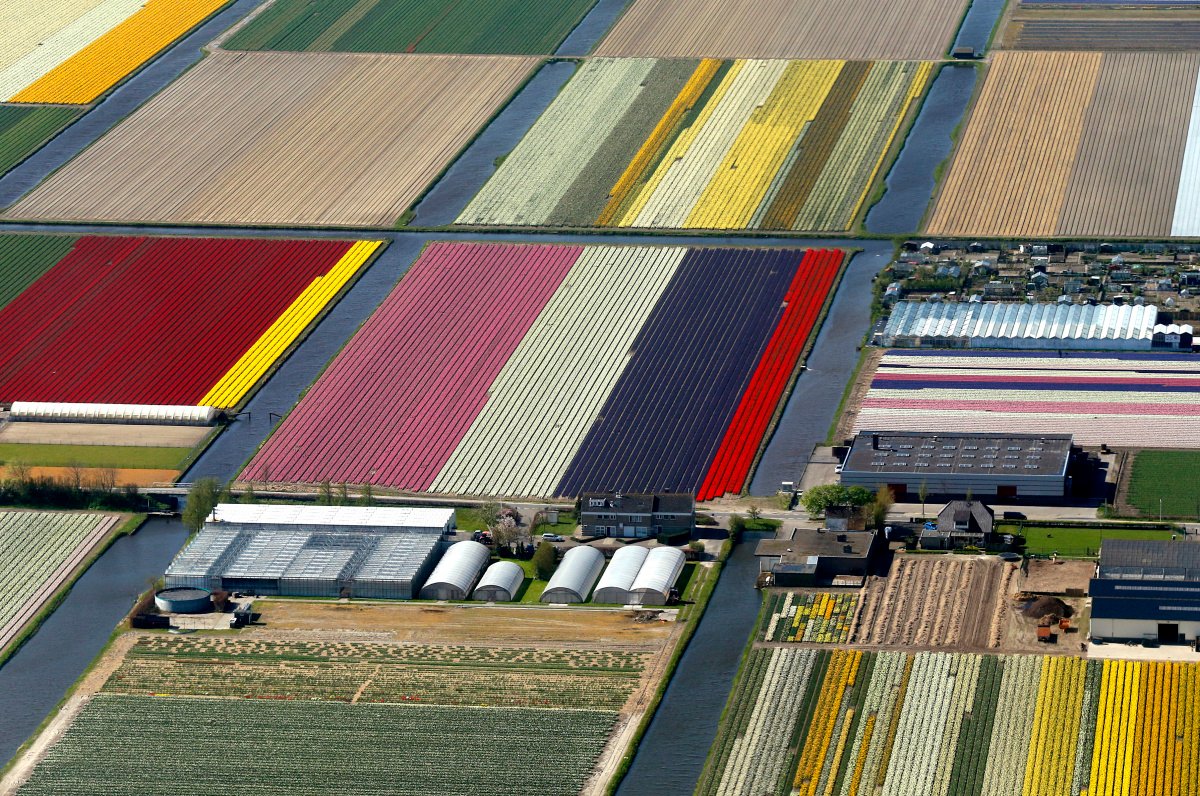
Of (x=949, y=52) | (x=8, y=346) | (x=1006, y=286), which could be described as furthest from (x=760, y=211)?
(x=8, y=346)

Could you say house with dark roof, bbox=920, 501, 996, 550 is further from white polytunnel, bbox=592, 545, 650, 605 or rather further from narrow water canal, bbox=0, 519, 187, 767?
narrow water canal, bbox=0, 519, 187, 767

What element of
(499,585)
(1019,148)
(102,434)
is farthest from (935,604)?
(1019,148)

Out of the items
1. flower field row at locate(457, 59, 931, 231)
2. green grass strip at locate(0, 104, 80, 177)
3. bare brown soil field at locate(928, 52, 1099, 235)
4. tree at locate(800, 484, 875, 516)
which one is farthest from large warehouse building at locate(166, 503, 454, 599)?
green grass strip at locate(0, 104, 80, 177)

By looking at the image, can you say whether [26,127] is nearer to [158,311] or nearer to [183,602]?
[158,311]

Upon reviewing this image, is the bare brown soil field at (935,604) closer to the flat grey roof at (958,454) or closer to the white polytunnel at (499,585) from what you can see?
the flat grey roof at (958,454)

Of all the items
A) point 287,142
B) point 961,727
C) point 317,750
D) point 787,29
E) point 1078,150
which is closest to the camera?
point 961,727

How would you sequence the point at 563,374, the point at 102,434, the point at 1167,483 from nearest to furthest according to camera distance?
the point at 1167,483, the point at 102,434, the point at 563,374
